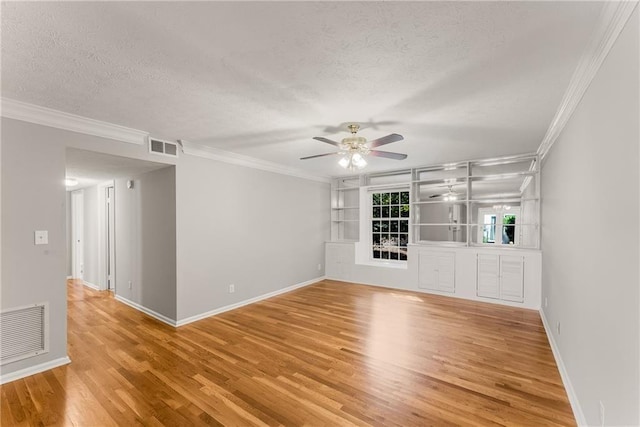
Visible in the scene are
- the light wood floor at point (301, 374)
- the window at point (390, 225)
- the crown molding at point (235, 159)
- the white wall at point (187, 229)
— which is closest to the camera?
the light wood floor at point (301, 374)

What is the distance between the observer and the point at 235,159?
4.50m

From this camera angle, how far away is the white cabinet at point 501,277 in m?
4.50

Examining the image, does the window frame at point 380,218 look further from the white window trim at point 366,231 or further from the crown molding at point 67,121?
the crown molding at point 67,121

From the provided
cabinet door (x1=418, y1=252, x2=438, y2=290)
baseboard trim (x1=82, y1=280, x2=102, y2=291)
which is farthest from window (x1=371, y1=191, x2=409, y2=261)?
baseboard trim (x1=82, y1=280, x2=102, y2=291)

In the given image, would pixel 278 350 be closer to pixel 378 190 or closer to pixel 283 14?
pixel 283 14

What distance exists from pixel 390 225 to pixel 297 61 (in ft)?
15.9

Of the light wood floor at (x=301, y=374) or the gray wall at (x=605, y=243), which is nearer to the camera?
the gray wall at (x=605, y=243)

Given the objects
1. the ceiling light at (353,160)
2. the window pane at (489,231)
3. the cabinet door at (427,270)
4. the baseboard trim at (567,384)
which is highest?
the ceiling light at (353,160)

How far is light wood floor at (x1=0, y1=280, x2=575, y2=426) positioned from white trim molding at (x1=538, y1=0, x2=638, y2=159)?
2.37 m

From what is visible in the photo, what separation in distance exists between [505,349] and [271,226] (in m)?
3.88

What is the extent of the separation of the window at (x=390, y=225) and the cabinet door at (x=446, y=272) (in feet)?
2.94

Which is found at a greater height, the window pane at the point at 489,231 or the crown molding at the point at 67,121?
the crown molding at the point at 67,121

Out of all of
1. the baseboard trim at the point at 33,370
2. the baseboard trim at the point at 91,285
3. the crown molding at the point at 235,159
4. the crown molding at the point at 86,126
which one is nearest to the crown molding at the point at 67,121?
the crown molding at the point at 86,126

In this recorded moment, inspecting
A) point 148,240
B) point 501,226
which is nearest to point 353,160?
point 148,240
